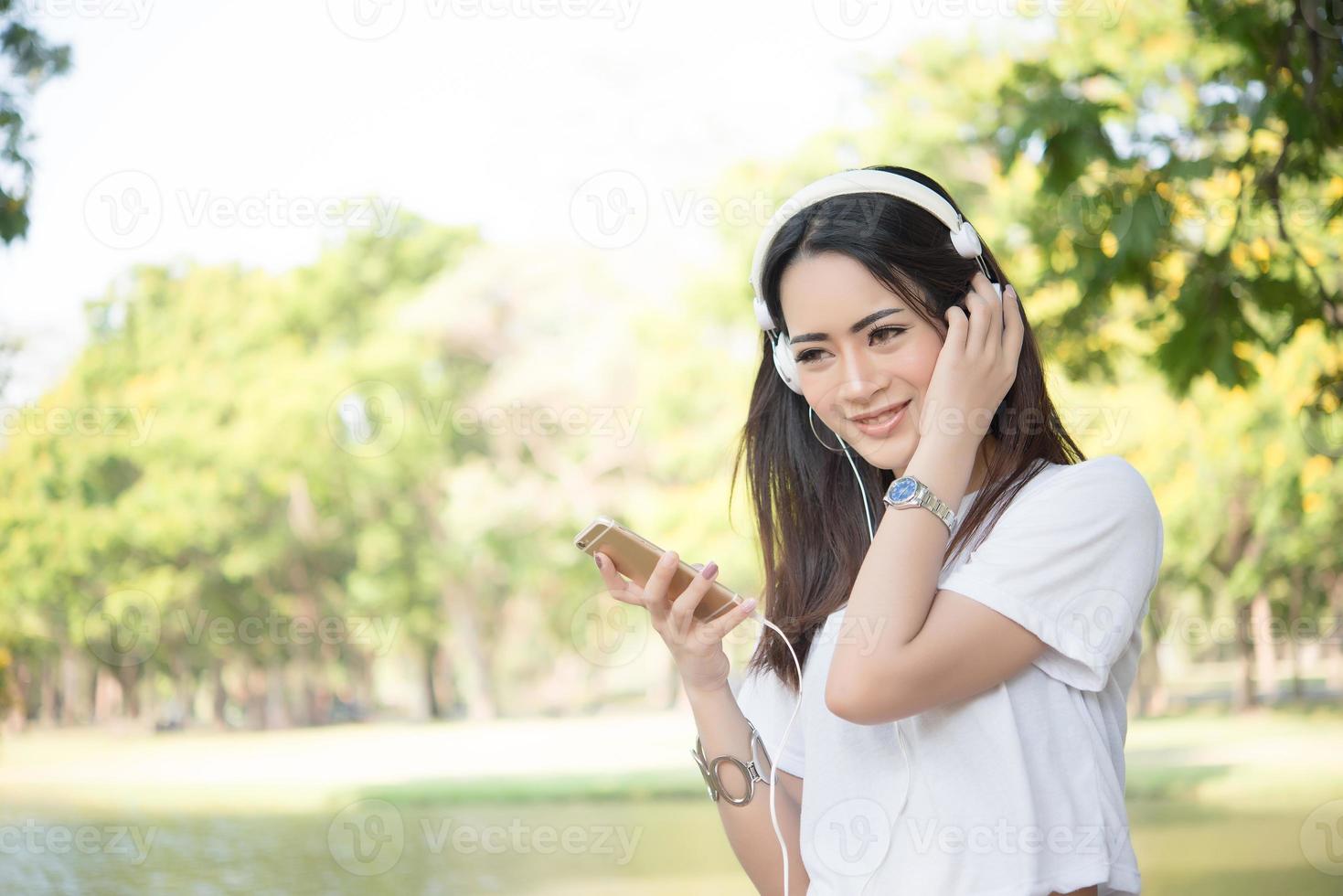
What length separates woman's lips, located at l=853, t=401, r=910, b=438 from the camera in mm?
1390

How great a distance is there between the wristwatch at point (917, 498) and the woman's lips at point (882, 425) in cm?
12

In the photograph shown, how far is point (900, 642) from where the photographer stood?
1.22 meters

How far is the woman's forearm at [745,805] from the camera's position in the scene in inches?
61.1

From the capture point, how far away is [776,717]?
158 centimetres

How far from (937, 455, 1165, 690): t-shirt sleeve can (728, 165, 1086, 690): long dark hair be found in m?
0.07

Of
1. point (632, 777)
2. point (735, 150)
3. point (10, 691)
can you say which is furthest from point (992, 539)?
point (10, 691)

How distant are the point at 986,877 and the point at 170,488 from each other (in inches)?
819
